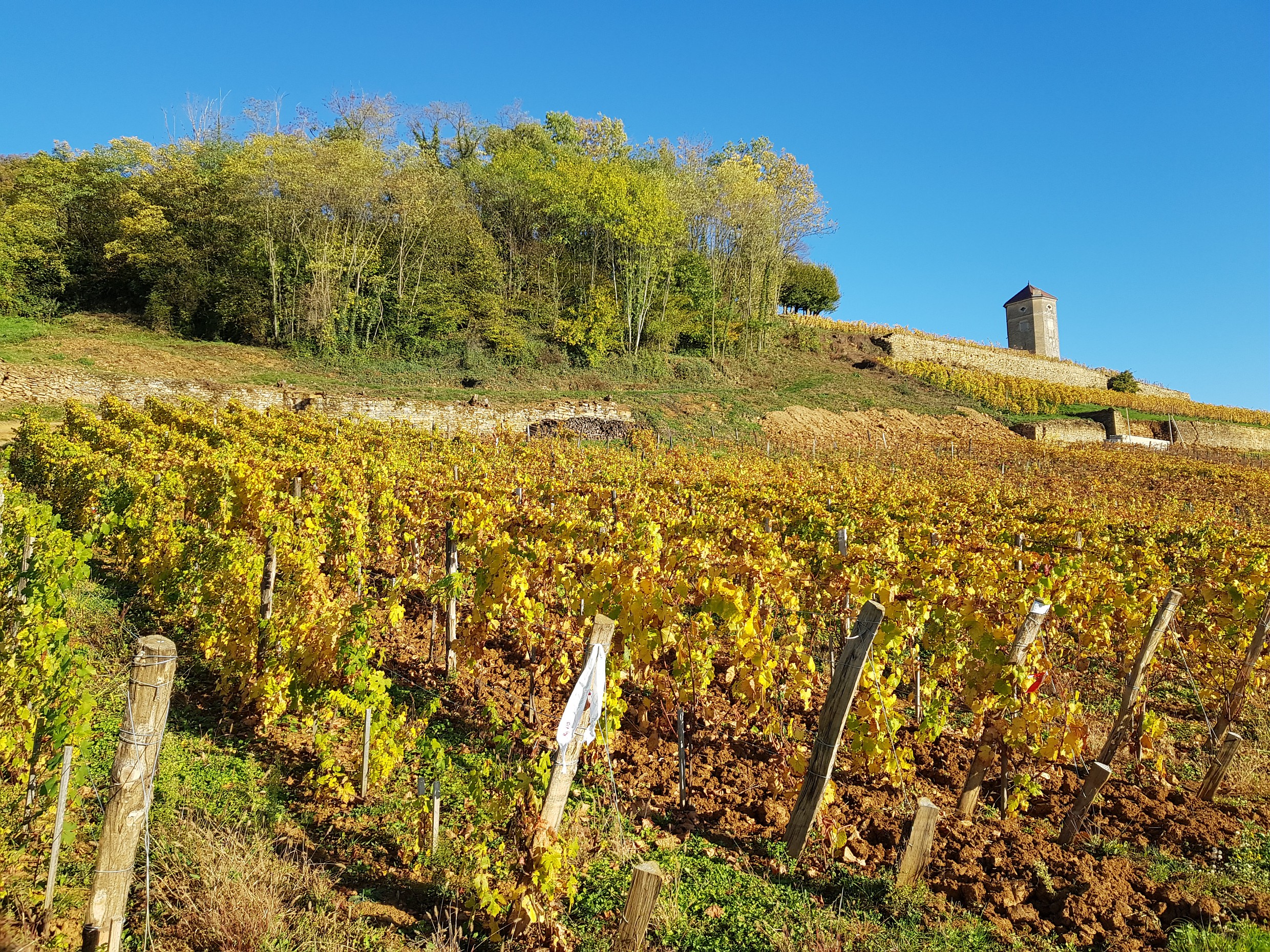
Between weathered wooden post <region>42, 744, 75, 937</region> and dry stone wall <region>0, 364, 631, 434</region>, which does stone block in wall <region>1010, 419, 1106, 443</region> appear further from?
weathered wooden post <region>42, 744, 75, 937</region>

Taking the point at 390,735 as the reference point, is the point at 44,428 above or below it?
above

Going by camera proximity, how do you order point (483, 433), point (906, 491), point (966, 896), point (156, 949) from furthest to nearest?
point (483, 433), point (906, 491), point (966, 896), point (156, 949)

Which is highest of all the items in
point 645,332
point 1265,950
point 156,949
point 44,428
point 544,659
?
point 645,332

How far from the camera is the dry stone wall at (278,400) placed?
21.2 m

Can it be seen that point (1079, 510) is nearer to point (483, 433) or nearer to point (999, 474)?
point (999, 474)

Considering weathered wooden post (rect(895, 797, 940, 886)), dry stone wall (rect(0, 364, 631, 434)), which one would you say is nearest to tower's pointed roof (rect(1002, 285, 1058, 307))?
dry stone wall (rect(0, 364, 631, 434))

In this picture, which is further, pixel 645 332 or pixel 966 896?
pixel 645 332

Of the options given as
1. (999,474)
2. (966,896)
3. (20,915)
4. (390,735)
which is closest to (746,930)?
(966,896)

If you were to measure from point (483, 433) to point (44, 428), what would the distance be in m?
12.2

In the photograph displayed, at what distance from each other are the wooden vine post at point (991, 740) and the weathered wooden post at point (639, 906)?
213 cm

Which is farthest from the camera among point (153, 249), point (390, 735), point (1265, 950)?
point (153, 249)

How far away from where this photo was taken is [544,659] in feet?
16.8

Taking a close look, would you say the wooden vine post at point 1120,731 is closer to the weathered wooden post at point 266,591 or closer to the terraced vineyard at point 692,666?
the terraced vineyard at point 692,666

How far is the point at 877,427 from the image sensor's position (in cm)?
3159
